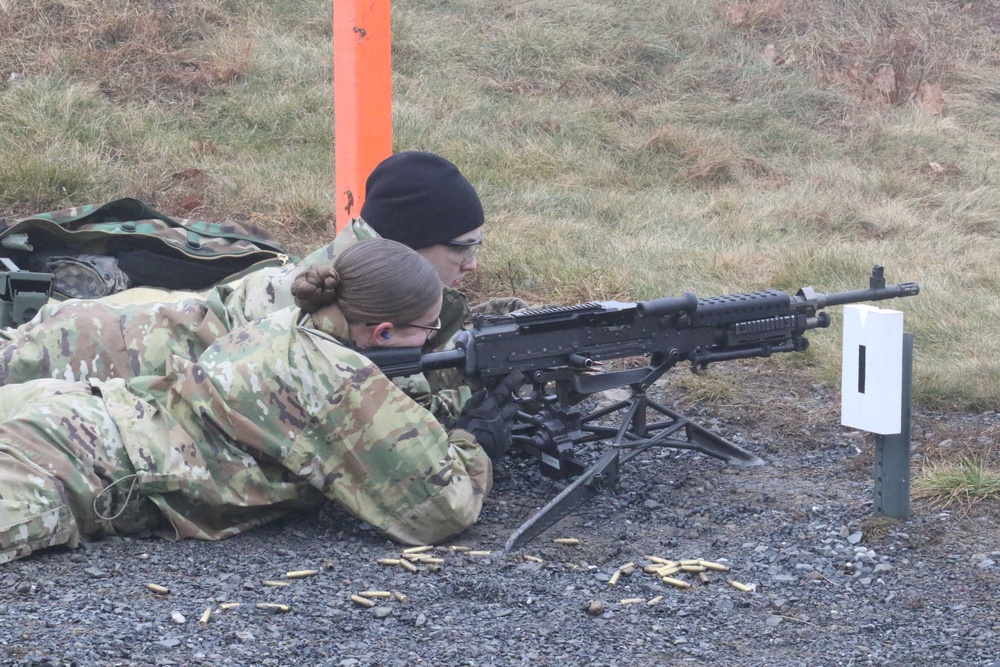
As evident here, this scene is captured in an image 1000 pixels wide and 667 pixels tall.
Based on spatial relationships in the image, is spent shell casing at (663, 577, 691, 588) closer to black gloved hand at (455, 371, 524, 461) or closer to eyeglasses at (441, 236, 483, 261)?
black gloved hand at (455, 371, 524, 461)

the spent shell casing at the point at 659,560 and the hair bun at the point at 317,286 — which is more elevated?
the hair bun at the point at 317,286

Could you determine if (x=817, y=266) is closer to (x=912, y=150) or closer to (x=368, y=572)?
(x=912, y=150)

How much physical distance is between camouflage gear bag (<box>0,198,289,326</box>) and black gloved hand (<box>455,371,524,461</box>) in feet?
6.55

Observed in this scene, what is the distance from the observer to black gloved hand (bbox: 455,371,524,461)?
12.2 ft

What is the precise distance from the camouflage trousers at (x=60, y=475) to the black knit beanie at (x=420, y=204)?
130cm

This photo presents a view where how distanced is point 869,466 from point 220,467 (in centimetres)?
230

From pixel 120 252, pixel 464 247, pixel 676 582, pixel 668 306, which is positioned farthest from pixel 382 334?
pixel 120 252

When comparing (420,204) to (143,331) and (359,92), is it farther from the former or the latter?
(359,92)

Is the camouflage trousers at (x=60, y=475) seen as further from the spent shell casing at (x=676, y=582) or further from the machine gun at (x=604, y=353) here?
the spent shell casing at (x=676, y=582)

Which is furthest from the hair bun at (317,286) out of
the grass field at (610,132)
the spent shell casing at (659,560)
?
the grass field at (610,132)

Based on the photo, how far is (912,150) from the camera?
932 cm

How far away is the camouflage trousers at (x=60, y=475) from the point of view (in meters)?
3.01

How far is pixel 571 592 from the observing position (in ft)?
10.1

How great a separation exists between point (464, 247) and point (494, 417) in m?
0.81
